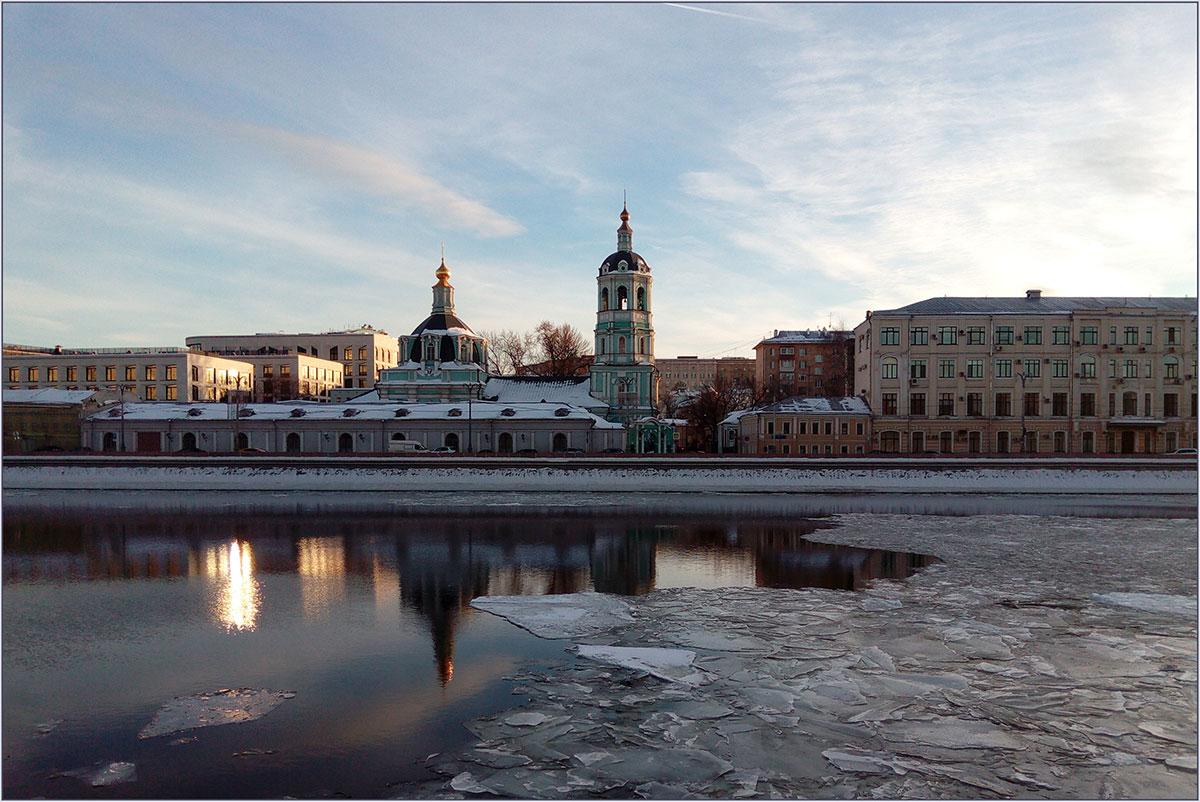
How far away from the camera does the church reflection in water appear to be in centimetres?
1767

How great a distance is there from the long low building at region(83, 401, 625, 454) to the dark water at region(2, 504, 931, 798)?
3043 centimetres

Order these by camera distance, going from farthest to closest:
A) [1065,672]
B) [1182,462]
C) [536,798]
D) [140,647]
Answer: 1. [1182,462]
2. [140,647]
3. [1065,672]
4. [536,798]

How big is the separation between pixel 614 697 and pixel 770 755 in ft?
8.69

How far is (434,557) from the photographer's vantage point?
22.6 metres

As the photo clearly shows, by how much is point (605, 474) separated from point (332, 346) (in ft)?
310

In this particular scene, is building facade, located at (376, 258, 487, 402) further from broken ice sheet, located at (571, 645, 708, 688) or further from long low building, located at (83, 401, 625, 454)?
broken ice sheet, located at (571, 645, 708, 688)

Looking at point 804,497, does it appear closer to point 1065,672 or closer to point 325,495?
point 325,495

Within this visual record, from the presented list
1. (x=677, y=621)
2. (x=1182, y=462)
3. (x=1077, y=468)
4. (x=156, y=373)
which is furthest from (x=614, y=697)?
(x=156, y=373)

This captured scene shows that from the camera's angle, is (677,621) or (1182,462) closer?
(677,621)

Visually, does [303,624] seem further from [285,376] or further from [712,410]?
[285,376]

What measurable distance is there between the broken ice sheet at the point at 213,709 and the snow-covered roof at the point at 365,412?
49035 mm

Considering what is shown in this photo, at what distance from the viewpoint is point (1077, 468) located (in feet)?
157

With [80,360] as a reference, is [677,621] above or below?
below

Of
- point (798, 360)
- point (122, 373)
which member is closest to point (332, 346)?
point (122, 373)
